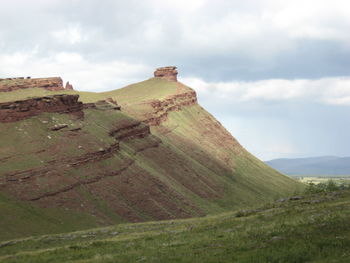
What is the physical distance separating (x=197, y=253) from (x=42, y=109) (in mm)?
84020

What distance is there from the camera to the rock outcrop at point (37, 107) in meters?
97.9

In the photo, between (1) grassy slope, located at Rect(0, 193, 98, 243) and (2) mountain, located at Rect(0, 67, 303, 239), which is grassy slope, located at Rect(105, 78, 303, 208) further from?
(1) grassy slope, located at Rect(0, 193, 98, 243)

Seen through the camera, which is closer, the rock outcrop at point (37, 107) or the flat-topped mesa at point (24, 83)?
the rock outcrop at point (37, 107)

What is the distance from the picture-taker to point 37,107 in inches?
4075

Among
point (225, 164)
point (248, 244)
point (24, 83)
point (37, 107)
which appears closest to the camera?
point (248, 244)

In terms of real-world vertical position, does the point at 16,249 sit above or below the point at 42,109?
below

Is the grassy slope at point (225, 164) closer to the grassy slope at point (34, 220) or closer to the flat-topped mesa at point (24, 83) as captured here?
the flat-topped mesa at point (24, 83)

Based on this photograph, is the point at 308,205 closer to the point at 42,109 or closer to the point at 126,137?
the point at 42,109

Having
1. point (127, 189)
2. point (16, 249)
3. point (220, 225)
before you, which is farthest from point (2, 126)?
point (220, 225)

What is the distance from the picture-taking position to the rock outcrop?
97.9 metres

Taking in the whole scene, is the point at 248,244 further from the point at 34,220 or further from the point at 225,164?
the point at 225,164

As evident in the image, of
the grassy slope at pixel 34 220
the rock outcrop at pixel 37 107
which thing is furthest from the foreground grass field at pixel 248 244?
the rock outcrop at pixel 37 107

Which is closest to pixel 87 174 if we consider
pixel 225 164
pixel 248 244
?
pixel 248 244

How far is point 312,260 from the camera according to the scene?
21828 mm
